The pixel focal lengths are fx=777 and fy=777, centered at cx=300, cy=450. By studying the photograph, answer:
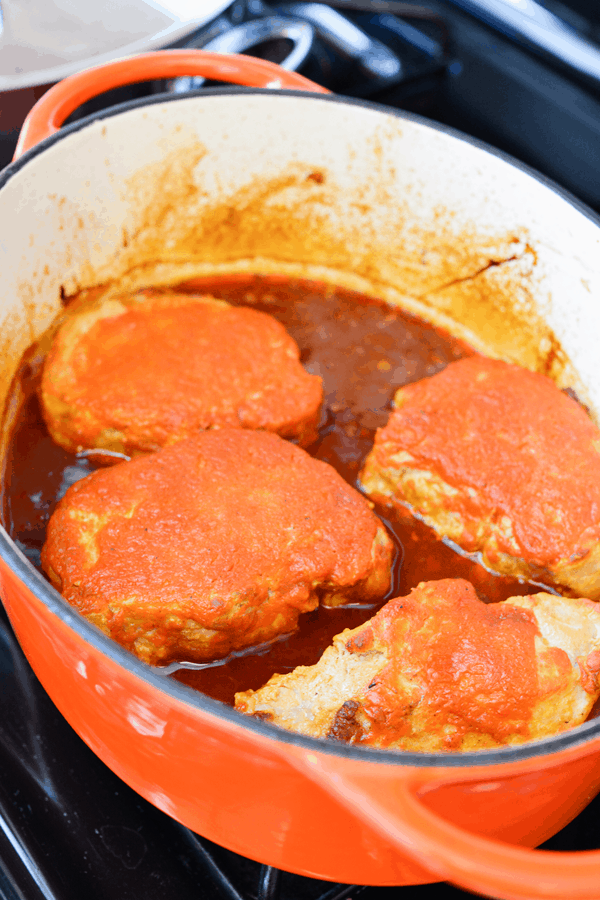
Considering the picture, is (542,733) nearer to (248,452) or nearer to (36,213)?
(248,452)

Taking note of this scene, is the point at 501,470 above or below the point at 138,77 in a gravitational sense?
below

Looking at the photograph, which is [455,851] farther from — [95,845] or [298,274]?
[298,274]

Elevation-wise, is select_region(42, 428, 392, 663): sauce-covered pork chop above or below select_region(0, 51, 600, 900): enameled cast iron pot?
below

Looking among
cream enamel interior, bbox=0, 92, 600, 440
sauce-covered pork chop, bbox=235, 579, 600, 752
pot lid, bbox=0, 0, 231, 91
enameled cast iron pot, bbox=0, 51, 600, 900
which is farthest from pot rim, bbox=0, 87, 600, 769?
pot lid, bbox=0, 0, 231, 91

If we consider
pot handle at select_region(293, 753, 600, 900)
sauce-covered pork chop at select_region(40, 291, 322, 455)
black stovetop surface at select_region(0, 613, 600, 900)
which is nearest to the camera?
pot handle at select_region(293, 753, 600, 900)

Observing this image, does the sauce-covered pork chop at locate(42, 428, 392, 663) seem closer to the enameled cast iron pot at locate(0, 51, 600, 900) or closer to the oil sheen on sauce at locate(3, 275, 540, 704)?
the oil sheen on sauce at locate(3, 275, 540, 704)

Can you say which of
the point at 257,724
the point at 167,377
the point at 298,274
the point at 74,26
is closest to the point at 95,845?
the point at 257,724

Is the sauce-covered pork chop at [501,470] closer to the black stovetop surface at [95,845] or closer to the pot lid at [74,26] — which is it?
the black stovetop surface at [95,845]

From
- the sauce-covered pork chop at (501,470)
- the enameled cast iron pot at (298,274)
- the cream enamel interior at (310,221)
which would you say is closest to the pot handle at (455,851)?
the enameled cast iron pot at (298,274)
